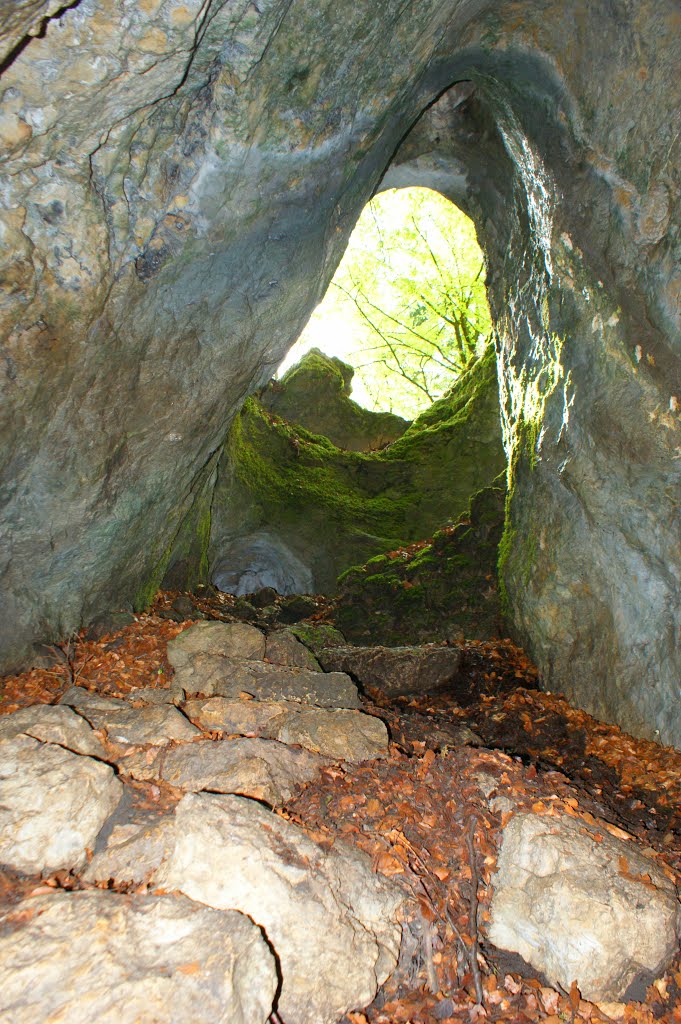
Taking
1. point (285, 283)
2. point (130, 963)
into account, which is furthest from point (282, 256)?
point (130, 963)

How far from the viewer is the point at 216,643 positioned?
20.0ft

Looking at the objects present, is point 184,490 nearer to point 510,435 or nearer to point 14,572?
point 14,572

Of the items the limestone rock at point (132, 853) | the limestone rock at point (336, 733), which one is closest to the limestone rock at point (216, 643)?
the limestone rock at point (336, 733)

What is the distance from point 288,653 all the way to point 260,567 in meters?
6.89

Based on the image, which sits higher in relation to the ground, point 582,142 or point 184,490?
point 582,142

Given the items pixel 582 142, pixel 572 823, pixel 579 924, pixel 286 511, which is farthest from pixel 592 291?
pixel 286 511

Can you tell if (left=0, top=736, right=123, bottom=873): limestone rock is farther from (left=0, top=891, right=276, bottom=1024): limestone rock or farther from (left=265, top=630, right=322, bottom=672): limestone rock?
(left=265, top=630, right=322, bottom=672): limestone rock

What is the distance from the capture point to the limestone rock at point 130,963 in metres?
2.12

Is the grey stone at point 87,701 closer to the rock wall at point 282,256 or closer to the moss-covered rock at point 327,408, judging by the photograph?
the rock wall at point 282,256

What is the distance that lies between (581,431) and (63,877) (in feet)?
18.4

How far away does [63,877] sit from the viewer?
2.95 metres

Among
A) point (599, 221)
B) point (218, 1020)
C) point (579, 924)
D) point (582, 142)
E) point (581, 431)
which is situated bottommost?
point (218, 1020)

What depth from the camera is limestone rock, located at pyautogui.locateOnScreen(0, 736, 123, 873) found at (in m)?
2.99

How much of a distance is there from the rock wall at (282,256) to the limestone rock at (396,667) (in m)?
1.25
